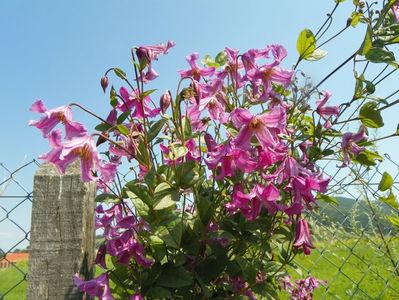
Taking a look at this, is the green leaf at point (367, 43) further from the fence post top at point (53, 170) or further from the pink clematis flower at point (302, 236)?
the fence post top at point (53, 170)

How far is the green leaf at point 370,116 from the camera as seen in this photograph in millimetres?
1188

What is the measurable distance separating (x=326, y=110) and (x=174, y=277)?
0.62m

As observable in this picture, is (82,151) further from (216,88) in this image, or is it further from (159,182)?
(216,88)

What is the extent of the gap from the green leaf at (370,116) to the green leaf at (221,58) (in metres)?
0.43

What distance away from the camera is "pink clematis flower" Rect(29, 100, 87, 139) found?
93 centimetres

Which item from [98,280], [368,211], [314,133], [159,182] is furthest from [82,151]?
[368,211]

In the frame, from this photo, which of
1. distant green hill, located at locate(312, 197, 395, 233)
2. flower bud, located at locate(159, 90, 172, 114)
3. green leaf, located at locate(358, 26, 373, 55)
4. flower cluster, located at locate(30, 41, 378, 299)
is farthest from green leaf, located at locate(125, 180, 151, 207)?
distant green hill, located at locate(312, 197, 395, 233)

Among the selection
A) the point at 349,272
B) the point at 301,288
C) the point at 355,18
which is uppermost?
the point at 355,18

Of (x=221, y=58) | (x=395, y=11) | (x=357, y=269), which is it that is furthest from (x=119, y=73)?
(x=357, y=269)

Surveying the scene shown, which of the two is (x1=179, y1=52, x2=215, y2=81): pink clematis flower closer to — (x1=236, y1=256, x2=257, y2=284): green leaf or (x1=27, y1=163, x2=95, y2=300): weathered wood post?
(x1=27, y1=163, x2=95, y2=300): weathered wood post

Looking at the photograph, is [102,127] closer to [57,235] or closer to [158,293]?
[57,235]

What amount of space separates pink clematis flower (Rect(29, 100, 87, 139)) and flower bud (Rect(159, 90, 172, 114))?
0.24 meters

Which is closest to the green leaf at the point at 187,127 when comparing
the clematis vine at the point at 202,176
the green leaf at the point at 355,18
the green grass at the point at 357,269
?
the clematis vine at the point at 202,176

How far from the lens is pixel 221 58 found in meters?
1.36
